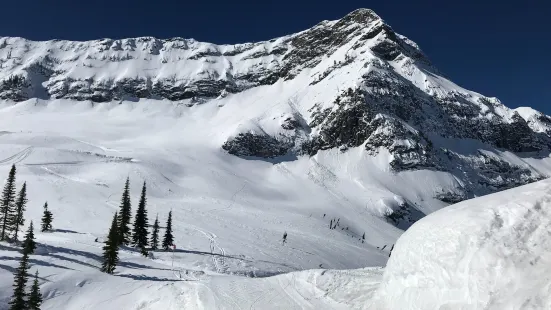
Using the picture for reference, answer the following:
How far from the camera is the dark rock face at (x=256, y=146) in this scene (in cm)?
15362

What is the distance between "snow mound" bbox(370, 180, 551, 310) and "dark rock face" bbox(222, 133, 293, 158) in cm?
14036

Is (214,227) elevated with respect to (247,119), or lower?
lower

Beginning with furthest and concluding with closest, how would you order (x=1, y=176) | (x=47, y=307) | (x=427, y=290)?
(x=1, y=176) < (x=47, y=307) < (x=427, y=290)

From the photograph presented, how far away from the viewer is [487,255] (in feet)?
35.9

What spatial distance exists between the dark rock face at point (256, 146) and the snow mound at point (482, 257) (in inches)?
5526

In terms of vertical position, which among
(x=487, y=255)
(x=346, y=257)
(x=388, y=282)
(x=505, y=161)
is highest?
(x=505, y=161)

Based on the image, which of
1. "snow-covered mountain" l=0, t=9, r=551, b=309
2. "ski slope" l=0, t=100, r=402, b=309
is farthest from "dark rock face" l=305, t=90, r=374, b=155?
"ski slope" l=0, t=100, r=402, b=309

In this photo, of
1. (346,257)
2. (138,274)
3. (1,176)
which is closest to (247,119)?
(1,176)

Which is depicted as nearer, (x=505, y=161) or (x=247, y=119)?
(x=247, y=119)

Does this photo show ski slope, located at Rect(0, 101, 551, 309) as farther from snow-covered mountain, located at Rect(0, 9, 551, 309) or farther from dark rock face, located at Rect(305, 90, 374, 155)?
dark rock face, located at Rect(305, 90, 374, 155)

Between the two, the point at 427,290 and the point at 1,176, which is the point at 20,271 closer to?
the point at 427,290

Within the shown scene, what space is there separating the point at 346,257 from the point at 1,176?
71696 mm

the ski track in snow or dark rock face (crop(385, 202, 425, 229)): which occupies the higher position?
the ski track in snow

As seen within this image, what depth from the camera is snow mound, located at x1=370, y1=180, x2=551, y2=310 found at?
10.3 m
